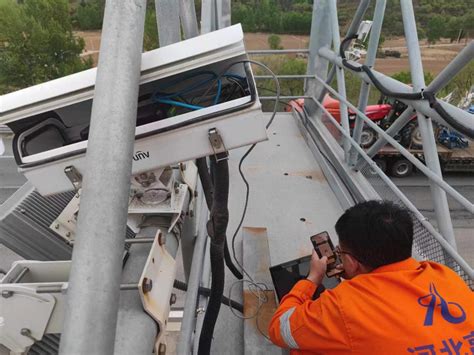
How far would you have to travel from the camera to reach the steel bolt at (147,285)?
0.94 metres

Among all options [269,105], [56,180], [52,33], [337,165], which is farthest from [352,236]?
[52,33]

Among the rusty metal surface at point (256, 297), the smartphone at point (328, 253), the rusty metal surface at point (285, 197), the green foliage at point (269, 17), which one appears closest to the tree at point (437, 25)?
the rusty metal surface at point (285, 197)

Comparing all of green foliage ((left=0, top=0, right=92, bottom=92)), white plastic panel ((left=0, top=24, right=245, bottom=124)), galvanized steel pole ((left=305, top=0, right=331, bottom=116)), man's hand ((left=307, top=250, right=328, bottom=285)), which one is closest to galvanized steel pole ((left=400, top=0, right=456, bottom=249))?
man's hand ((left=307, top=250, right=328, bottom=285))

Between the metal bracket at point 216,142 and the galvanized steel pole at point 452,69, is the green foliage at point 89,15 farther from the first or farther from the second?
the metal bracket at point 216,142

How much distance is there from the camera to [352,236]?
4.74 ft

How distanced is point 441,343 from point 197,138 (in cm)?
100

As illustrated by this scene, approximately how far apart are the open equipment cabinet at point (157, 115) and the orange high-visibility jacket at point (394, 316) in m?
0.66

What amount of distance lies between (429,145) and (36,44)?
26.8m

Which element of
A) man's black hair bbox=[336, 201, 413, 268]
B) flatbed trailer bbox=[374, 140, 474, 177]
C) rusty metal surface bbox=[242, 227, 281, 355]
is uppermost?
man's black hair bbox=[336, 201, 413, 268]

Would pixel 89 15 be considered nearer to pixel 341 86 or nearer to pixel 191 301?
pixel 341 86

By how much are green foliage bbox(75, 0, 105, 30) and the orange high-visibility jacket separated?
38258 mm

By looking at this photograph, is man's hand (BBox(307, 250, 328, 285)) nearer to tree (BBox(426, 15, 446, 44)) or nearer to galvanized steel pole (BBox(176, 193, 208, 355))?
galvanized steel pole (BBox(176, 193, 208, 355))

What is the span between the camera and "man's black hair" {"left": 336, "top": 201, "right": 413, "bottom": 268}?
1368 millimetres

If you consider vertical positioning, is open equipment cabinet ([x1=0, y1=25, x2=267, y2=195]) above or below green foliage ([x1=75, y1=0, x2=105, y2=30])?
above
